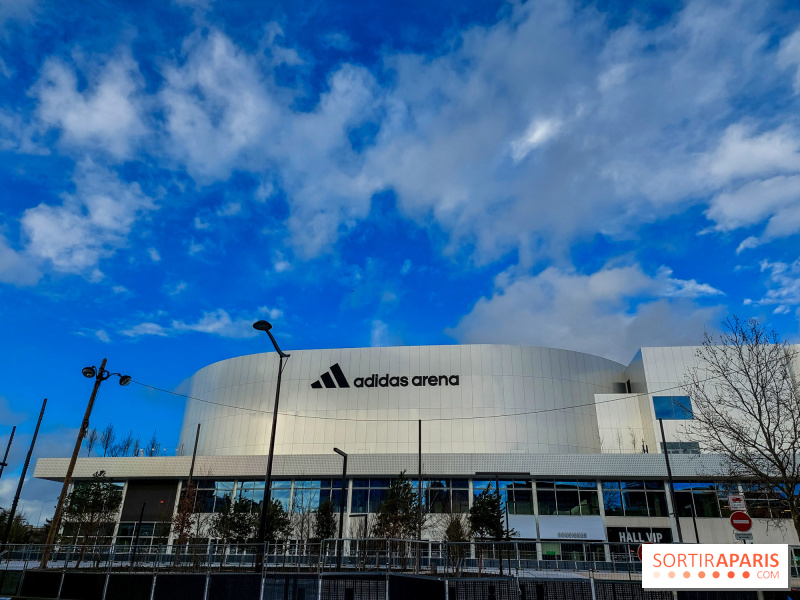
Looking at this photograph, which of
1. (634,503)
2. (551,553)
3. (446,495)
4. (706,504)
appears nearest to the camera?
(551,553)

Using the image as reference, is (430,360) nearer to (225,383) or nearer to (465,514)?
(465,514)

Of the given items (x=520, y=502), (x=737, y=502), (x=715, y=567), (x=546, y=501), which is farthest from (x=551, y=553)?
(x=715, y=567)

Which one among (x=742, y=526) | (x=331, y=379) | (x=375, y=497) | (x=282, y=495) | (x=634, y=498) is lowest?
(x=742, y=526)

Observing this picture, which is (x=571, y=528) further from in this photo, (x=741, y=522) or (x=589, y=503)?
(x=741, y=522)

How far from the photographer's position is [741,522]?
1188cm

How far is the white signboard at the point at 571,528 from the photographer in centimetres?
4238

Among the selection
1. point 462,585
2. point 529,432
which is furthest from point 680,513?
point 462,585

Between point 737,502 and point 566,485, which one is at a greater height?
point 566,485

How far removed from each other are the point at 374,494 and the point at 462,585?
33.2 meters

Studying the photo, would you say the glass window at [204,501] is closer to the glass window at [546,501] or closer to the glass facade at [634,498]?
the glass window at [546,501]

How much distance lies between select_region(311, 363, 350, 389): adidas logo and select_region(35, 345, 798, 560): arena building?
0.09 meters

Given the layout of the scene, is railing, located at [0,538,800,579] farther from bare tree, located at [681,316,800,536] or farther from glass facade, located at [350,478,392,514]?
glass facade, located at [350,478,392,514]

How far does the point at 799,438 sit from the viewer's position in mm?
Answer: 18266

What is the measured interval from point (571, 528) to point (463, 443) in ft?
36.2
